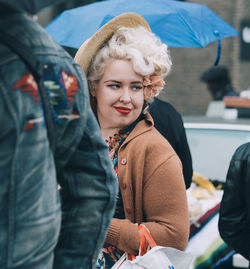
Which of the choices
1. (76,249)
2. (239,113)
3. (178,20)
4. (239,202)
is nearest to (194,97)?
(239,113)

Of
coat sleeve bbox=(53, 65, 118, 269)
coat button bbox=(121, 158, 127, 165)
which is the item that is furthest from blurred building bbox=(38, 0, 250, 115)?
coat sleeve bbox=(53, 65, 118, 269)

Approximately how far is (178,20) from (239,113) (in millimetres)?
1400

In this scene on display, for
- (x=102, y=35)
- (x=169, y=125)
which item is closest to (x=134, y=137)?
(x=102, y=35)

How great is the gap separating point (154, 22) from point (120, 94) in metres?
1.35

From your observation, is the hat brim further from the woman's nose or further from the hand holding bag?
the hand holding bag

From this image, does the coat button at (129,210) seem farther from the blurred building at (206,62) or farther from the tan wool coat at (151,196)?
the blurred building at (206,62)

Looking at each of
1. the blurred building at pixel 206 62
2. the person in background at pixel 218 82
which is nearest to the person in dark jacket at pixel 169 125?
the person in background at pixel 218 82

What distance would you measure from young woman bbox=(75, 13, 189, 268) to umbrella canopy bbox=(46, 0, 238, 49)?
1008 millimetres

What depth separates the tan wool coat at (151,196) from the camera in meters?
1.88

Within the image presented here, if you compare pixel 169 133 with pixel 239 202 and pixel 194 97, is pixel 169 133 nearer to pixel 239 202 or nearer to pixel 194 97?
pixel 239 202

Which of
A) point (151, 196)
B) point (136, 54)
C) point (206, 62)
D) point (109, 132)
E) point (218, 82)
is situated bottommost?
point (206, 62)

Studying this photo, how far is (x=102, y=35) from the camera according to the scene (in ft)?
6.74

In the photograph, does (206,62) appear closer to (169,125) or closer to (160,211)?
(169,125)

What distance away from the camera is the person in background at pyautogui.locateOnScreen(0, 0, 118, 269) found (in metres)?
1.00
